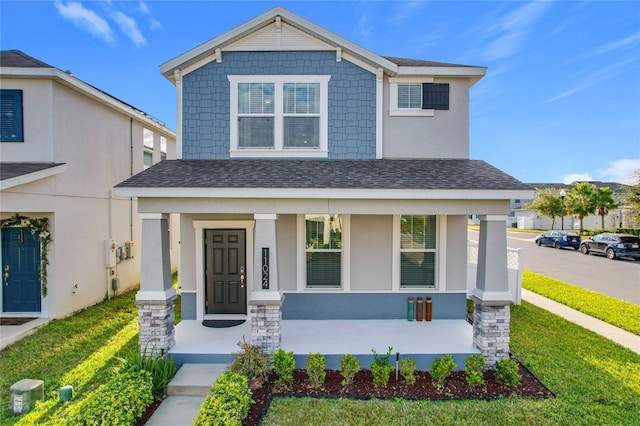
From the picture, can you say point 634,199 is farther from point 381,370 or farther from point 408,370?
point 381,370

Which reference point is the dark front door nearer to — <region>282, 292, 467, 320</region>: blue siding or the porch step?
<region>282, 292, 467, 320</region>: blue siding

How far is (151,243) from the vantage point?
622cm

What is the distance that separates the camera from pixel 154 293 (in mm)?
6176

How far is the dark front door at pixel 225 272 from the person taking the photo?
8.02m

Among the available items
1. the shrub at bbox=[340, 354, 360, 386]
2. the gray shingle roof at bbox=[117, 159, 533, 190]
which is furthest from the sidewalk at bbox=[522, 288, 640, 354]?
the shrub at bbox=[340, 354, 360, 386]

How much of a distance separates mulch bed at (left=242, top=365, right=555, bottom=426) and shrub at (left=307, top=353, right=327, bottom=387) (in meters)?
0.10

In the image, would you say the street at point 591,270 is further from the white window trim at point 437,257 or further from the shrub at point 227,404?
the shrub at point 227,404

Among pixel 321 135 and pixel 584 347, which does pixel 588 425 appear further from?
pixel 321 135

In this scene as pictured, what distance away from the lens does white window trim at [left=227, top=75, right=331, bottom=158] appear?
307 inches

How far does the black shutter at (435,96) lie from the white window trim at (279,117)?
2420 mm

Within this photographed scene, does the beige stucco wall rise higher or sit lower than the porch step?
higher

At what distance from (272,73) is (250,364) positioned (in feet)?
20.8

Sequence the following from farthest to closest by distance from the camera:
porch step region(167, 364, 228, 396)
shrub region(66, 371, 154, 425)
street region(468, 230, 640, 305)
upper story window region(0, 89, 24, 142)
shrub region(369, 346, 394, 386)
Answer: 1. street region(468, 230, 640, 305)
2. upper story window region(0, 89, 24, 142)
3. shrub region(369, 346, 394, 386)
4. porch step region(167, 364, 228, 396)
5. shrub region(66, 371, 154, 425)

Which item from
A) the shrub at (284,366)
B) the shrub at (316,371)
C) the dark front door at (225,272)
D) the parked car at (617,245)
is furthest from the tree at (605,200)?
the shrub at (284,366)
